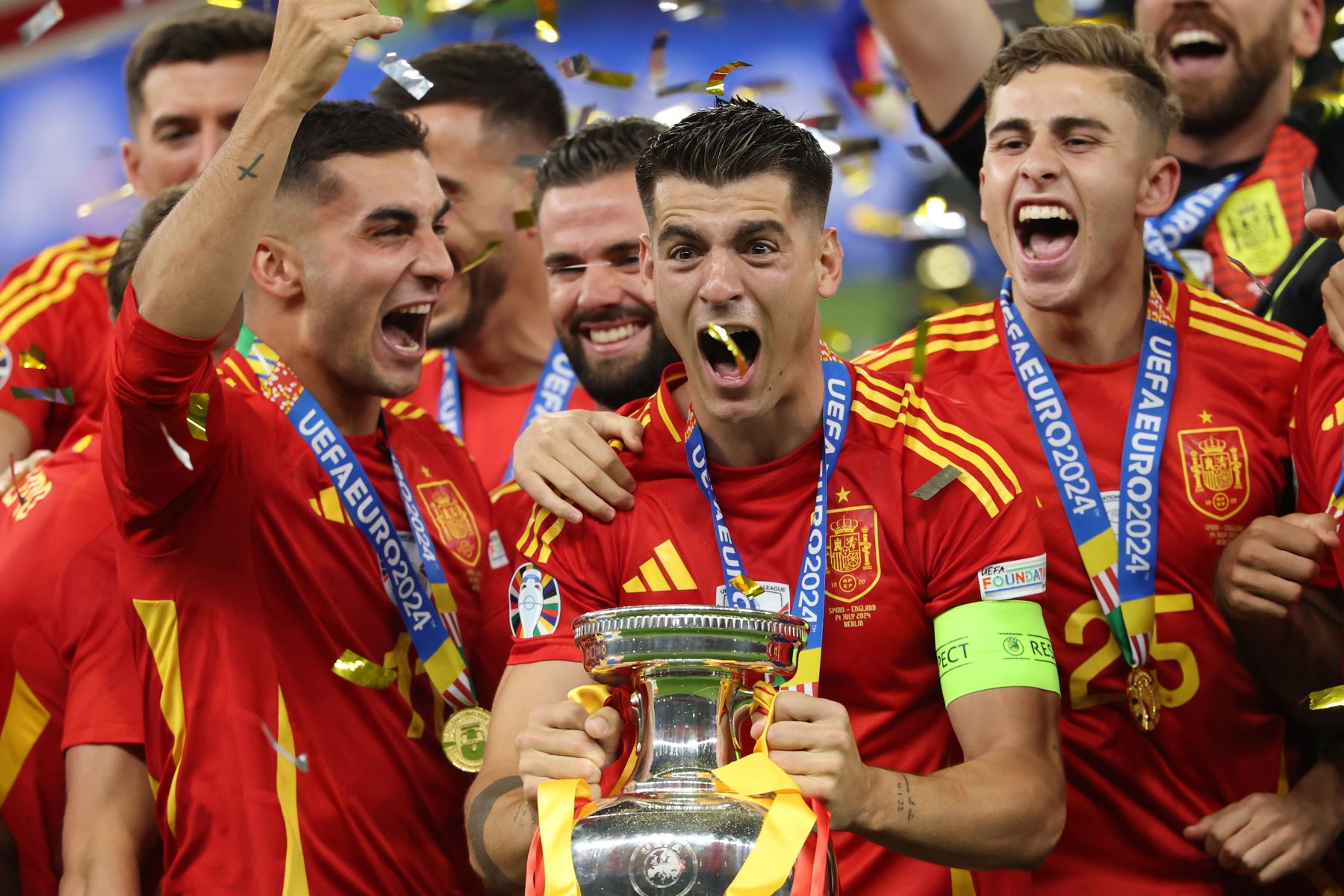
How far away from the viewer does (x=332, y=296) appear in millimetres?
3490

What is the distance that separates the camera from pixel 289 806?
10.1ft

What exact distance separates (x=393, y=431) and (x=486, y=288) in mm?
1429

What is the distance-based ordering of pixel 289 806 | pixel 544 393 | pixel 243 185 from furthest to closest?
pixel 544 393 → pixel 289 806 → pixel 243 185

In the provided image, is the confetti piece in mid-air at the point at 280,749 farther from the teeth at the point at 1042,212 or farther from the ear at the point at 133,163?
the ear at the point at 133,163

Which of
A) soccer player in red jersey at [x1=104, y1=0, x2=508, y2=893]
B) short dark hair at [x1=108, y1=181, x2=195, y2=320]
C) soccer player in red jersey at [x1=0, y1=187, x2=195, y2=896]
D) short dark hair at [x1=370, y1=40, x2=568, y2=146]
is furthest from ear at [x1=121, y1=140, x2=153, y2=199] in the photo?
soccer player in red jersey at [x1=104, y1=0, x2=508, y2=893]

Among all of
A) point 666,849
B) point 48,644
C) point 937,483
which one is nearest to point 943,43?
point 937,483

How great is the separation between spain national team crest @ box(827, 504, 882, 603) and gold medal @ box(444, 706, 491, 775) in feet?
2.55

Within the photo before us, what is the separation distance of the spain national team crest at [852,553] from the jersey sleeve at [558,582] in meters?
0.37

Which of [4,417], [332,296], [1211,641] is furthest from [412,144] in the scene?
[1211,641]

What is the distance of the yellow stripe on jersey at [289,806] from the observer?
3051mm

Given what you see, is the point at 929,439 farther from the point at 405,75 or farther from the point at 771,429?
the point at 405,75

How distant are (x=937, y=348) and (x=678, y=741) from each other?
5.73 feet

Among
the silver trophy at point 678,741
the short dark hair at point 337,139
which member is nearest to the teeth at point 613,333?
the short dark hair at point 337,139

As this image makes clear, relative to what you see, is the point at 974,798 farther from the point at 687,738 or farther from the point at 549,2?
the point at 549,2
